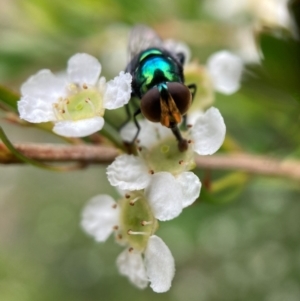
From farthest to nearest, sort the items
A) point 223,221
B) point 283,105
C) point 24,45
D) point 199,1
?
point 223,221 → point 199,1 → point 24,45 → point 283,105

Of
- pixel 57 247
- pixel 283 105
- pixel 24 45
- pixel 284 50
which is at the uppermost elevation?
pixel 284 50

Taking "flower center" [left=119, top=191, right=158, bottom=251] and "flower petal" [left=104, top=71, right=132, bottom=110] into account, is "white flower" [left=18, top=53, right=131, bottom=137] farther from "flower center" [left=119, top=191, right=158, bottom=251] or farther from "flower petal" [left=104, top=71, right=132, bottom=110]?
"flower center" [left=119, top=191, right=158, bottom=251]

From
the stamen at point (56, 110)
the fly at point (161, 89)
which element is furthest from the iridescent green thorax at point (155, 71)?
the stamen at point (56, 110)

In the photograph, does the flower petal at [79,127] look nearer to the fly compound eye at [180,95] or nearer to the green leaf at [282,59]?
the fly compound eye at [180,95]

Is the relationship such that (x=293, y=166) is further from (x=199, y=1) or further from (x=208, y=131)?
(x=199, y=1)

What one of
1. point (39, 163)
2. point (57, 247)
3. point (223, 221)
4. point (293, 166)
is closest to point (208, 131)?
point (39, 163)

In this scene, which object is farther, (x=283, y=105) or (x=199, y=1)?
(x=199, y=1)

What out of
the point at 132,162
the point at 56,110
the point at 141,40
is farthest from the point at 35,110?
the point at 141,40

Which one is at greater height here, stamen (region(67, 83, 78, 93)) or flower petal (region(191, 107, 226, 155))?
flower petal (region(191, 107, 226, 155))

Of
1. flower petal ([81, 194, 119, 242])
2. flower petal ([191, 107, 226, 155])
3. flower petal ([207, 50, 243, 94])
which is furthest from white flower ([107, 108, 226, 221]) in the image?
flower petal ([207, 50, 243, 94])
